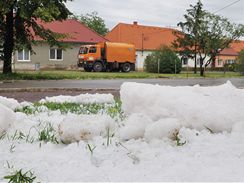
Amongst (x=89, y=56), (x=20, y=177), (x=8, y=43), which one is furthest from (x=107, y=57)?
(x=20, y=177)

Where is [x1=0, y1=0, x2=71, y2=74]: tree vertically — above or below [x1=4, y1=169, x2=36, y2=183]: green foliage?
above

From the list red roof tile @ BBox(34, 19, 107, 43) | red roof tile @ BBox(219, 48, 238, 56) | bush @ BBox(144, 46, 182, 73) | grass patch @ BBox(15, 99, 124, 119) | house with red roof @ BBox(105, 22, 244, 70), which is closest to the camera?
grass patch @ BBox(15, 99, 124, 119)

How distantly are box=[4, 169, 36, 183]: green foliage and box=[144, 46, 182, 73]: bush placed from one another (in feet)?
123

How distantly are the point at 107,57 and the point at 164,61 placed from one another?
6.05 meters

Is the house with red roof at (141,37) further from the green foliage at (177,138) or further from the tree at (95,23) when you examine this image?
the green foliage at (177,138)

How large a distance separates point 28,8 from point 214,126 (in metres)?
17.1

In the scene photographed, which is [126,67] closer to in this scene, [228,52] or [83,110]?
[83,110]

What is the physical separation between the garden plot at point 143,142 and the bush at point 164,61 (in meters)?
36.4

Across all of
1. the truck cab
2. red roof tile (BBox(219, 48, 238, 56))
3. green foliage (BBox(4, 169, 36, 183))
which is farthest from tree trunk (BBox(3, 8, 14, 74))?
red roof tile (BBox(219, 48, 238, 56))

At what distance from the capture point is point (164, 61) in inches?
1587

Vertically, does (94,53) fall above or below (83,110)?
above

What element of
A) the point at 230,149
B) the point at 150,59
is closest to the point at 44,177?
the point at 230,149

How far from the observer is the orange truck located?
1497 inches

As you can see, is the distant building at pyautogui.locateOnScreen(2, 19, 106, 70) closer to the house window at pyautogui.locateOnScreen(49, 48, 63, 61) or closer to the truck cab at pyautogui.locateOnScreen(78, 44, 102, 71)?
the house window at pyautogui.locateOnScreen(49, 48, 63, 61)
